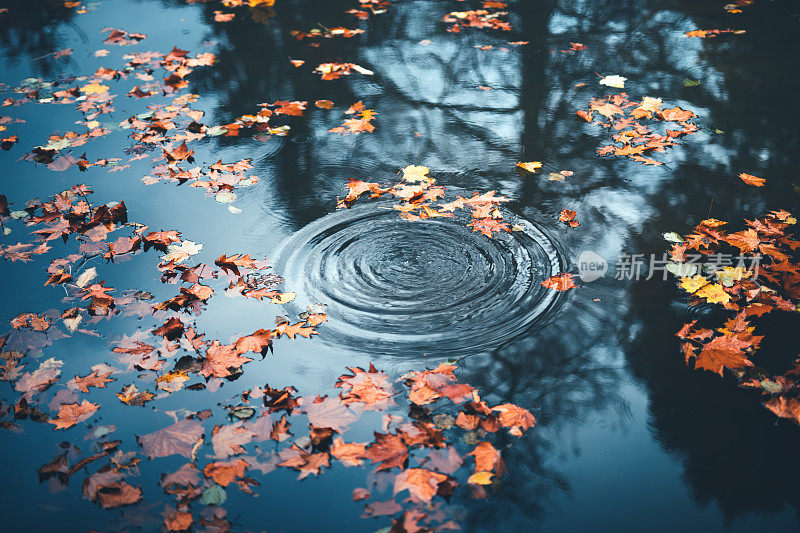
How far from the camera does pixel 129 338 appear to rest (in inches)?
124

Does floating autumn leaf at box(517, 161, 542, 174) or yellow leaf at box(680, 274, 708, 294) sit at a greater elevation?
floating autumn leaf at box(517, 161, 542, 174)

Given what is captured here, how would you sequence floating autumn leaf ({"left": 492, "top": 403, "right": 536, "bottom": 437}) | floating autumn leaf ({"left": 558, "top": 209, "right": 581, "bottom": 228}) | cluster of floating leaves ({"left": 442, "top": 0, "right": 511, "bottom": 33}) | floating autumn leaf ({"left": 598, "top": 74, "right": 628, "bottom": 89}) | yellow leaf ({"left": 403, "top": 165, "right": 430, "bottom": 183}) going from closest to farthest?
1. floating autumn leaf ({"left": 492, "top": 403, "right": 536, "bottom": 437})
2. floating autumn leaf ({"left": 558, "top": 209, "right": 581, "bottom": 228})
3. yellow leaf ({"left": 403, "top": 165, "right": 430, "bottom": 183})
4. floating autumn leaf ({"left": 598, "top": 74, "right": 628, "bottom": 89})
5. cluster of floating leaves ({"left": 442, "top": 0, "right": 511, "bottom": 33})

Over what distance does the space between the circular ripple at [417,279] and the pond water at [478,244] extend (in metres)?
0.02

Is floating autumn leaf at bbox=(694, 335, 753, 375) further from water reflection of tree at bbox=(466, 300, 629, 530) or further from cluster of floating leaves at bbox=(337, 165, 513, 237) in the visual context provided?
cluster of floating leaves at bbox=(337, 165, 513, 237)

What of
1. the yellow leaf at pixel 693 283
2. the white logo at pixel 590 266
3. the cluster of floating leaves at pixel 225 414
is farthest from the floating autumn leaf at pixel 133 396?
the yellow leaf at pixel 693 283

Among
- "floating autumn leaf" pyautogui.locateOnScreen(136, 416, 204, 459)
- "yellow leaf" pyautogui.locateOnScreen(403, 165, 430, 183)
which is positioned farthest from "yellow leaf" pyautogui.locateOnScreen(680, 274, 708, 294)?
"floating autumn leaf" pyautogui.locateOnScreen(136, 416, 204, 459)

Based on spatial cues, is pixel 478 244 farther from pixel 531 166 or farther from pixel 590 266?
pixel 531 166

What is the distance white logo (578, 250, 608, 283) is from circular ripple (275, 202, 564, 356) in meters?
0.15

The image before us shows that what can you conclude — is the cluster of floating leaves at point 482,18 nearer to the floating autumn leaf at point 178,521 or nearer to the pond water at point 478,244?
the pond water at point 478,244

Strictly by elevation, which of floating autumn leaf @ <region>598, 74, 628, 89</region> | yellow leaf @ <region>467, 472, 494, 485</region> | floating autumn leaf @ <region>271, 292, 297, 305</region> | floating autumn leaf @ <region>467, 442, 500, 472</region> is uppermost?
floating autumn leaf @ <region>598, 74, 628, 89</region>

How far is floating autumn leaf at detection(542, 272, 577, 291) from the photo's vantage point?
3498 mm

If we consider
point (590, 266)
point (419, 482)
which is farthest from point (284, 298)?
point (590, 266)

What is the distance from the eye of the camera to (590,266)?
366cm

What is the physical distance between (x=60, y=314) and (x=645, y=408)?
3331mm
